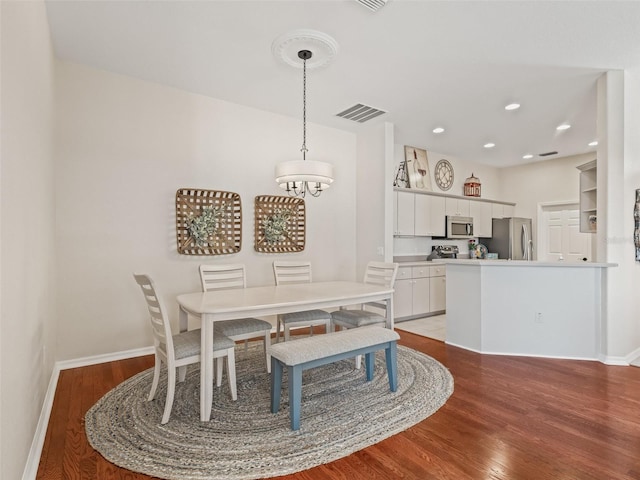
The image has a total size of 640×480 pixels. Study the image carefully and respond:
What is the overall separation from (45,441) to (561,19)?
4387 mm

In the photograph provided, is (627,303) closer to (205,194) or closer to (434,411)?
(434,411)

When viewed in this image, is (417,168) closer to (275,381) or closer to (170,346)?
(275,381)

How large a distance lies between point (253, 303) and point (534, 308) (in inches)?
116

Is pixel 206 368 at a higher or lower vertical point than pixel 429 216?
lower

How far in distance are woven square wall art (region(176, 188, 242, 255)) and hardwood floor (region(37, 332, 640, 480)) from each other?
4.46ft

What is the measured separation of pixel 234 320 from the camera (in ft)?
10.3

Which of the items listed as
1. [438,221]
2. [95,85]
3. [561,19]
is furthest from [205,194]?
[438,221]

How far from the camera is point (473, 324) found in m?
3.87

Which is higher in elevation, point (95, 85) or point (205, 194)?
point (95, 85)

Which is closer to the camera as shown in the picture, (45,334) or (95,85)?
(45,334)

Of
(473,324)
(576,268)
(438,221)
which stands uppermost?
(438,221)

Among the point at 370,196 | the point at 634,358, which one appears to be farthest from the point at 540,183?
the point at 634,358

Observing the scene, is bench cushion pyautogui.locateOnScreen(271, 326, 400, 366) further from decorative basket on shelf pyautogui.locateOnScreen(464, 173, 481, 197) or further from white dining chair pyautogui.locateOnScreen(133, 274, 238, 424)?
decorative basket on shelf pyautogui.locateOnScreen(464, 173, 481, 197)

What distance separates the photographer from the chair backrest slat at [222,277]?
3.36 metres
